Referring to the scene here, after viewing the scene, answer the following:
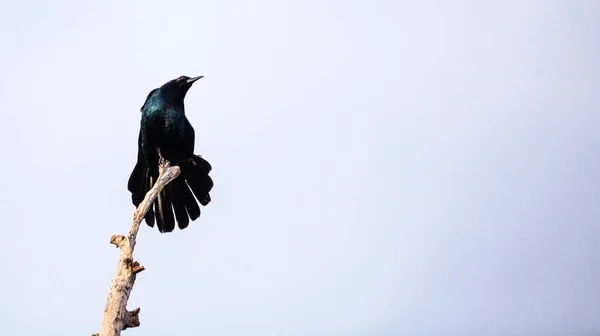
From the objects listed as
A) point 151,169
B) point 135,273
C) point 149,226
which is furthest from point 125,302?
point 151,169

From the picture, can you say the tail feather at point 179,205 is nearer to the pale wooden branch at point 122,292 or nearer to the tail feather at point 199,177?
the tail feather at point 199,177

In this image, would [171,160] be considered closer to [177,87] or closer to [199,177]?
[199,177]

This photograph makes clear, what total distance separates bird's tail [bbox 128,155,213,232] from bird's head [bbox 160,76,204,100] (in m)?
0.95

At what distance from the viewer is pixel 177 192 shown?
36.4ft

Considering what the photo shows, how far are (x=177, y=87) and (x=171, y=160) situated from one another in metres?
1.13

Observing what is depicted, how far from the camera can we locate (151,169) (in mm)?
11258

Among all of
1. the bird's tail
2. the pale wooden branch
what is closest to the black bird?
the bird's tail

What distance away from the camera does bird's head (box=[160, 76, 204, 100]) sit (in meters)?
11.4

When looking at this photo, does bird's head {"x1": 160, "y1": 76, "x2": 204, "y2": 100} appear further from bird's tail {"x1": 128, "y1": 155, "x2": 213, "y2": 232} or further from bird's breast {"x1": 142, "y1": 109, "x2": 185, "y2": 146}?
bird's tail {"x1": 128, "y1": 155, "x2": 213, "y2": 232}

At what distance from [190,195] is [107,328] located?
15.9 feet

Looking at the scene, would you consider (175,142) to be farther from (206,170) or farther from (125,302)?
(125,302)

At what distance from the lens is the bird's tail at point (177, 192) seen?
35.8ft

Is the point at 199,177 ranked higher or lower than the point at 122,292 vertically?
higher

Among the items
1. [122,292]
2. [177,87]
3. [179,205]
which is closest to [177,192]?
[179,205]
